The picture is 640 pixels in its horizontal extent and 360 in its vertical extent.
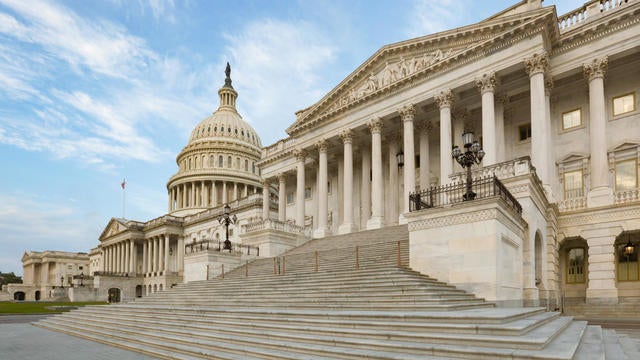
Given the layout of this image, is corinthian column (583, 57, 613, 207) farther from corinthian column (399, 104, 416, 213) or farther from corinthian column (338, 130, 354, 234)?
corinthian column (338, 130, 354, 234)

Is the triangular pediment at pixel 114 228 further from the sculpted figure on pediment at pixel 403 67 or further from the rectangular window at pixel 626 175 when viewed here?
the rectangular window at pixel 626 175

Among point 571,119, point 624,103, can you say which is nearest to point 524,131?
point 571,119

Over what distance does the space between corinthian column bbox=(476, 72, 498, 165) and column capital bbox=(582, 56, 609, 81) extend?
5421mm

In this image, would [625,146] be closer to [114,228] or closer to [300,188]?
[300,188]

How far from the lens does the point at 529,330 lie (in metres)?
11.1

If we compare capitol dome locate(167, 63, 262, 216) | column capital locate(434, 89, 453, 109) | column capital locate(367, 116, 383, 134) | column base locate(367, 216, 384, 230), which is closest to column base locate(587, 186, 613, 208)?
column capital locate(434, 89, 453, 109)

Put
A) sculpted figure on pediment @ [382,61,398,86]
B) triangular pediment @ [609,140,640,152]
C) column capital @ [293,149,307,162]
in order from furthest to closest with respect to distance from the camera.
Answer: column capital @ [293,149,307,162]
sculpted figure on pediment @ [382,61,398,86]
triangular pediment @ [609,140,640,152]

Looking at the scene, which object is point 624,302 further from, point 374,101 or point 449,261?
point 374,101

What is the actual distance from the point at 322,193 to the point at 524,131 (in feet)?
56.2

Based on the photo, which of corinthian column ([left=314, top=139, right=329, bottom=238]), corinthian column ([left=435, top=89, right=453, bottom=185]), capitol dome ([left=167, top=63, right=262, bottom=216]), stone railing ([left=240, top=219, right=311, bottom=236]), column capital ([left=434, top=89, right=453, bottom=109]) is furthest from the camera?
capitol dome ([left=167, top=63, right=262, bottom=216])

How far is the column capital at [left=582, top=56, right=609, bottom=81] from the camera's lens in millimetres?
26547

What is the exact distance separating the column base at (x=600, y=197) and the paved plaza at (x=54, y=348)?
24563 millimetres

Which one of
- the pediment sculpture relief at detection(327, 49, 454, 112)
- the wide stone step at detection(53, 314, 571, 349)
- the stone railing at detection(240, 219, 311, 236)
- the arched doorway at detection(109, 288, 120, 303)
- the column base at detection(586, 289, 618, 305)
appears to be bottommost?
the arched doorway at detection(109, 288, 120, 303)

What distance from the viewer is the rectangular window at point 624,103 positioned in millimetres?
27453
